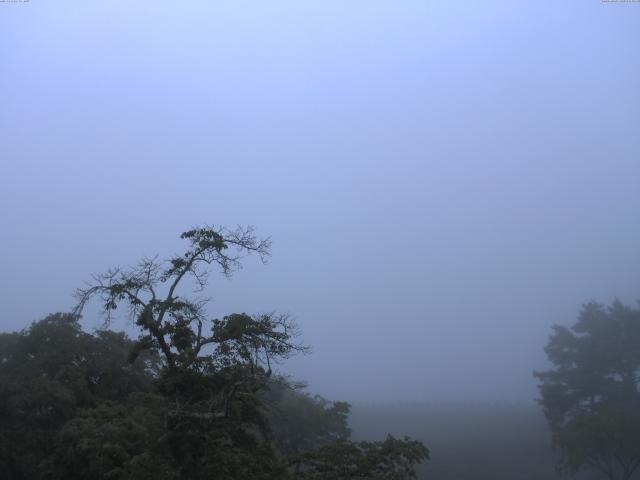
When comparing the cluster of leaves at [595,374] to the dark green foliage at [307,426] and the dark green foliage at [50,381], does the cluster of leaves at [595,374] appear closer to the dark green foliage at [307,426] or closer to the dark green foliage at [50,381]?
the dark green foliage at [307,426]

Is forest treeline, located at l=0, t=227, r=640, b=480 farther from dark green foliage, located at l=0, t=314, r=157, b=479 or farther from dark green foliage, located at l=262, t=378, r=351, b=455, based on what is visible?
dark green foliage, located at l=262, t=378, r=351, b=455

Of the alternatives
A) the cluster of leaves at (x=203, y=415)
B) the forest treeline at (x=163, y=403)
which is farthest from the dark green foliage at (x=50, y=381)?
the cluster of leaves at (x=203, y=415)

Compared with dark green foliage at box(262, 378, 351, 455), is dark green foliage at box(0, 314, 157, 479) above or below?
above

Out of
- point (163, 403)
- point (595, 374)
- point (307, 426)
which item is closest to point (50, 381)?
point (163, 403)

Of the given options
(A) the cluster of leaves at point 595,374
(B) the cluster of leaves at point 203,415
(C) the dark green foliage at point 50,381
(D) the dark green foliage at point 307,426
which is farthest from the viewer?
(A) the cluster of leaves at point 595,374

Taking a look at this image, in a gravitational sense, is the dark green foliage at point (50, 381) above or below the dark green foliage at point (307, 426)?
above

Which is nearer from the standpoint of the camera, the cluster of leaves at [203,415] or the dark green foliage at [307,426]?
the cluster of leaves at [203,415]

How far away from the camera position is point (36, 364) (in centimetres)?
2739

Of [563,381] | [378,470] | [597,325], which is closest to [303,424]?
[378,470]

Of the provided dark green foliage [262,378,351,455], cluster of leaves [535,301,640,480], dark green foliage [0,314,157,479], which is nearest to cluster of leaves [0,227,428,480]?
dark green foliage [0,314,157,479]

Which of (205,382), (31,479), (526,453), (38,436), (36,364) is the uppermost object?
(36,364)

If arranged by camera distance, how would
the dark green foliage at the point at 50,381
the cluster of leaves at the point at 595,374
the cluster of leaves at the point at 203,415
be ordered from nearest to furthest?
the cluster of leaves at the point at 203,415 < the dark green foliage at the point at 50,381 < the cluster of leaves at the point at 595,374

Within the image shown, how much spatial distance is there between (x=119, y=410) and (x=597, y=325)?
189ft

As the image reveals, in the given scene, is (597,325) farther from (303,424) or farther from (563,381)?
(303,424)
